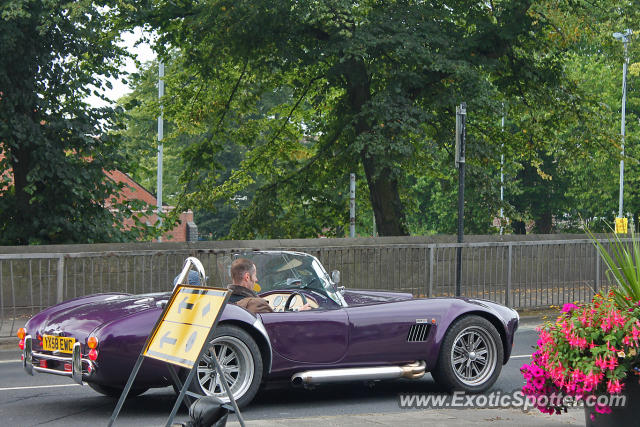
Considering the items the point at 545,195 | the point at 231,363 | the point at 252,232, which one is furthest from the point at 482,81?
the point at 545,195

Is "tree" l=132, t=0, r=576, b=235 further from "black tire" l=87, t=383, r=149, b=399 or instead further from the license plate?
the license plate

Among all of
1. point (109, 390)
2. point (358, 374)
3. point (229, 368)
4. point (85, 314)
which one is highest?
point (85, 314)

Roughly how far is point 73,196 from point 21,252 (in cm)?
248

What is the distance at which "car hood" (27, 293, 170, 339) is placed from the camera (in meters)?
7.88

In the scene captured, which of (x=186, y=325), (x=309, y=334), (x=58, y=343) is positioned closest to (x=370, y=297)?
(x=309, y=334)

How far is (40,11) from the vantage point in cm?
1631

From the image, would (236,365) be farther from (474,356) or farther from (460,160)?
(460,160)

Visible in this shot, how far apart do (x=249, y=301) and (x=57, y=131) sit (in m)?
10.0

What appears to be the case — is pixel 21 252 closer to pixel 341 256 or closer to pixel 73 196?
pixel 73 196

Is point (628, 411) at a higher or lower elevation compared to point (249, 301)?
lower

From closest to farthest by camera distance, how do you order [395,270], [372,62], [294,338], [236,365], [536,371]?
[536,371] < [236,365] < [294,338] < [395,270] < [372,62]

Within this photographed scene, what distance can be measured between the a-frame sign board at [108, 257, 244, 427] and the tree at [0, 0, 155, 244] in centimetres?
1157

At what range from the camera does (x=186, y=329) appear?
571 centimetres

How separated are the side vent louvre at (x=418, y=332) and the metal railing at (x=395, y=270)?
6238 millimetres
